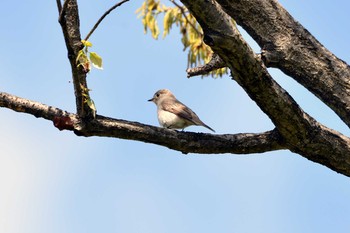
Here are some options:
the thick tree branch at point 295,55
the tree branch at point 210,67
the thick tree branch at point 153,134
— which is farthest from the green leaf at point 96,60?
the thick tree branch at point 295,55

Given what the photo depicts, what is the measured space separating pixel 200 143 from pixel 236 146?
27cm

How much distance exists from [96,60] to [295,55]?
1.85 meters

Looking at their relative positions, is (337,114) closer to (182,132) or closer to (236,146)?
(236,146)

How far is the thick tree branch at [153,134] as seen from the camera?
5.34m

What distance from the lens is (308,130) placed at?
5516 mm

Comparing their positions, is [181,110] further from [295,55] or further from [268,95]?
[268,95]

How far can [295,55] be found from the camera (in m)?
5.90

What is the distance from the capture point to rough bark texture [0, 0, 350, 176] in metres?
4.87

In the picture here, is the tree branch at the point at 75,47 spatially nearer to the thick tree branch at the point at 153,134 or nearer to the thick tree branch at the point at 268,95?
the thick tree branch at the point at 153,134

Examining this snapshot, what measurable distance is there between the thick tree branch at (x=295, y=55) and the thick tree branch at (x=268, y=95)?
1.07ft

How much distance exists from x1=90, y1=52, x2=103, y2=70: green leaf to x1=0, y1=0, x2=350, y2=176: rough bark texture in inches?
4.5

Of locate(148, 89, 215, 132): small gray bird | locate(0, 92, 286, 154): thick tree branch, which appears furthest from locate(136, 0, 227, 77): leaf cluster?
locate(0, 92, 286, 154): thick tree branch

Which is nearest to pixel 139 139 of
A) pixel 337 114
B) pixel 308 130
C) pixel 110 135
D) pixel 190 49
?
pixel 110 135

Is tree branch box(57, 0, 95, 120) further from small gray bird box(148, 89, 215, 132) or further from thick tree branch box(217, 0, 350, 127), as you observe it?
small gray bird box(148, 89, 215, 132)
